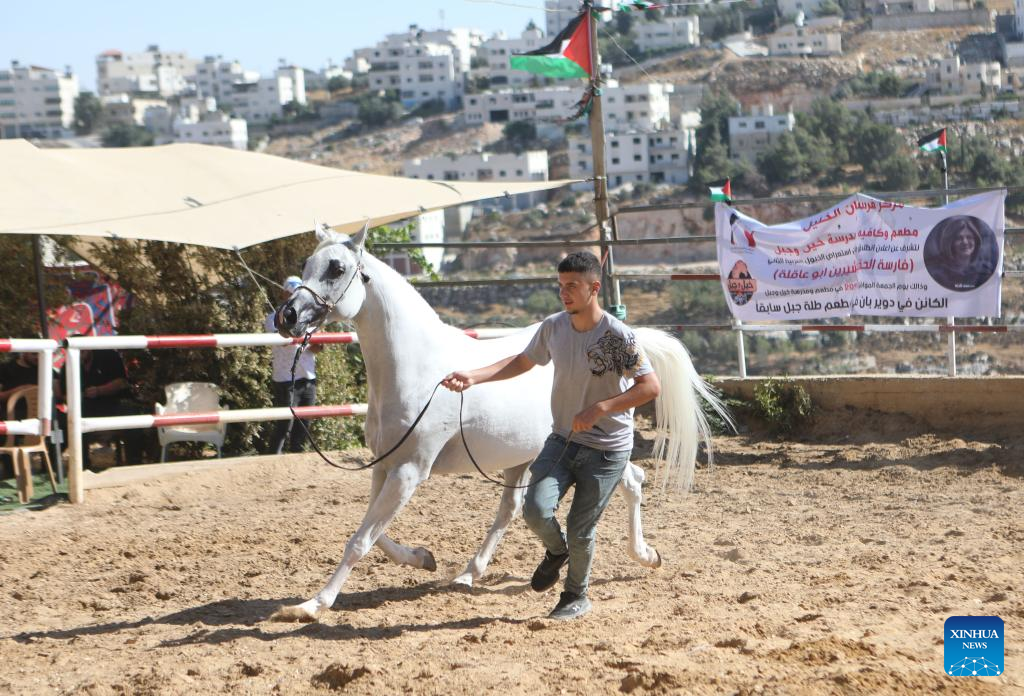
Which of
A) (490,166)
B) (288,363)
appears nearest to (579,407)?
(288,363)

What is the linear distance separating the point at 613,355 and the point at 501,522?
164cm

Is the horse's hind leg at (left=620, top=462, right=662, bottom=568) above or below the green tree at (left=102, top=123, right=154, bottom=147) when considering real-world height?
below

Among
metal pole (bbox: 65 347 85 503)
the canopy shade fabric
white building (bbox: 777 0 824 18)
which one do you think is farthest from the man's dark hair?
white building (bbox: 777 0 824 18)

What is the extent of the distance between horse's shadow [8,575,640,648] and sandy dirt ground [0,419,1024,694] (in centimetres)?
2

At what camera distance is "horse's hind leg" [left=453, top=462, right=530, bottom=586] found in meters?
6.00

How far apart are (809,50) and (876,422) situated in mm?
153431

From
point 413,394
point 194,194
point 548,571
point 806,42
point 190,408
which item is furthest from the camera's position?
point 806,42

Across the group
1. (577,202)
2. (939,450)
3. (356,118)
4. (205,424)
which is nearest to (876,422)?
(939,450)

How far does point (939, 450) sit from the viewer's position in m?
8.98

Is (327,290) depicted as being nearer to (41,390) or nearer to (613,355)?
(613,355)

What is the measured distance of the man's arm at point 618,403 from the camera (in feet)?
15.6

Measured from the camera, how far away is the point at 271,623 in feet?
17.5

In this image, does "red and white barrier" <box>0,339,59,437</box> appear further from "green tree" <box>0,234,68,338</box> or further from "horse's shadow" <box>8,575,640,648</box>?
"horse's shadow" <box>8,575,640,648</box>

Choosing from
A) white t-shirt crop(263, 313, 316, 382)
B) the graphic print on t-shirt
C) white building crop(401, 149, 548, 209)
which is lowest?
white t-shirt crop(263, 313, 316, 382)
